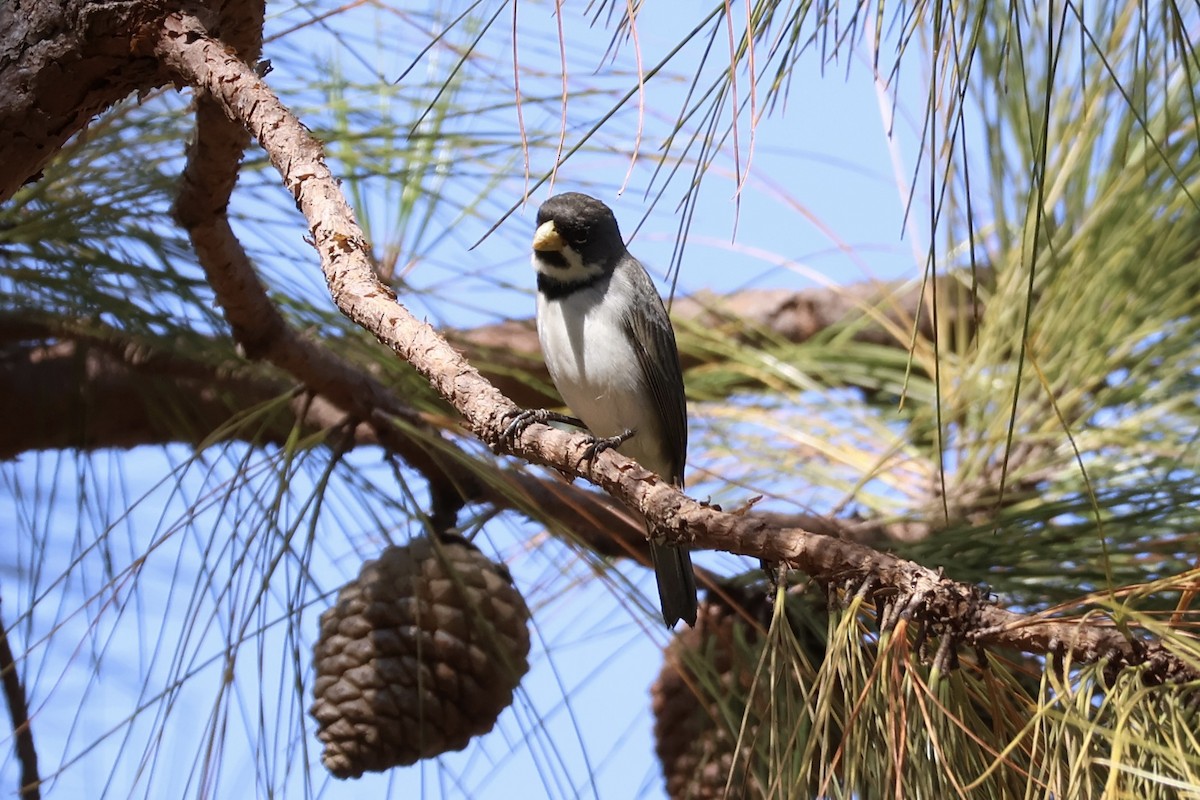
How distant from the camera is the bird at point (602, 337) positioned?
227 centimetres

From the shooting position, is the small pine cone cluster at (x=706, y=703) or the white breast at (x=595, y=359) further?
the white breast at (x=595, y=359)

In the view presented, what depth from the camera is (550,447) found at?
49.2 inches

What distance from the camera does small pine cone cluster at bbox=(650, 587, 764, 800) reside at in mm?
1739

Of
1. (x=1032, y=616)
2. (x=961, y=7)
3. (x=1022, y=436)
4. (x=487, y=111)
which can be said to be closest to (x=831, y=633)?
(x=1032, y=616)

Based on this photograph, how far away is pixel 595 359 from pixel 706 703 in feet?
2.48

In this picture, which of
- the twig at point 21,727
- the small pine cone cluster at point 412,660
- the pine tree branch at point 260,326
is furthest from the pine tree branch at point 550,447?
the twig at point 21,727

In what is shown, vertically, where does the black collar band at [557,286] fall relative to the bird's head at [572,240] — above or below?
below

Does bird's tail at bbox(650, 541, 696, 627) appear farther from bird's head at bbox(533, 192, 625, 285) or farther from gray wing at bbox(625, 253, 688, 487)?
bird's head at bbox(533, 192, 625, 285)

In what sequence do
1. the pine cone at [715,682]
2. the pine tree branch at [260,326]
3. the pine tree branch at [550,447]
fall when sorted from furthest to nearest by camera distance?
the pine cone at [715,682], the pine tree branch at [260,326], the pine tree branch at [550,447]

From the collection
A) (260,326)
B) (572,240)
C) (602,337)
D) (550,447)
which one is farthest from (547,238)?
(550,447)

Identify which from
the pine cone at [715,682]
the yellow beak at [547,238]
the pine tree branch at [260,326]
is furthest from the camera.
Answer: the yellow beak at [547,238]

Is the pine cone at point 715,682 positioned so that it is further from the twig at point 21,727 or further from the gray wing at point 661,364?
the twig at point 21,727

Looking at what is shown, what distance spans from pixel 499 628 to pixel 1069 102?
4.46 feet

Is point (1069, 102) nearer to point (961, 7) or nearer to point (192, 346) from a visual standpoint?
point (961, 7)
